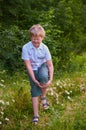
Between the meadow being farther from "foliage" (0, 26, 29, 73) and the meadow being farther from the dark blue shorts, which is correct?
"foliage" (0, 26, 29, 73)

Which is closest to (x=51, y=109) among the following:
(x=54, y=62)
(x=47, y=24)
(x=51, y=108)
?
(x=51, y=108)

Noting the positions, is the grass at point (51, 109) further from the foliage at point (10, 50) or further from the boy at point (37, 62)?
the foliage at point (10, 50)

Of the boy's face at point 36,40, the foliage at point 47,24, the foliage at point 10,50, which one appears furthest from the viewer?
the foliage at point 47,24

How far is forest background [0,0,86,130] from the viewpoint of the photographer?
645cm

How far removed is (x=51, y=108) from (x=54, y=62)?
12.4 feet

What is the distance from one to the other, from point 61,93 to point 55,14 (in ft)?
16.5

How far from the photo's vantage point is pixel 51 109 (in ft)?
22.4

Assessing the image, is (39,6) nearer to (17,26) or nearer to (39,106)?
(17,26)

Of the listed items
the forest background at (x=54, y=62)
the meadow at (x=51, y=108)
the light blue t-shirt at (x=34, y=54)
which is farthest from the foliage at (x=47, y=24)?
the light blue t-shirt at (x=34, y=54)

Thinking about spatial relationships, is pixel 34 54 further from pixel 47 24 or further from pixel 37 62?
pixel 47 24

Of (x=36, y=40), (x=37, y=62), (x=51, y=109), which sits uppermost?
(x=36, y=40)

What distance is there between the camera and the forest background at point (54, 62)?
6.45 m

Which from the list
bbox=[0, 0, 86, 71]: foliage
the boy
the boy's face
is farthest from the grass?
bbox=[0, 0, 86, 71]: foliage

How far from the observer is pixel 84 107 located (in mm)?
7086
